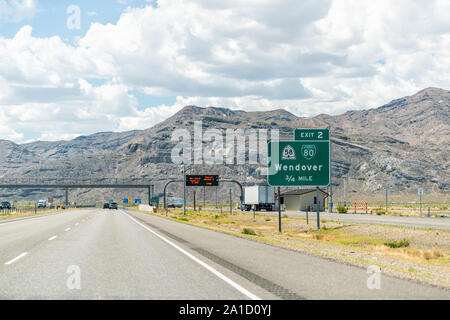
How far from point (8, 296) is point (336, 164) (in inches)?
7264

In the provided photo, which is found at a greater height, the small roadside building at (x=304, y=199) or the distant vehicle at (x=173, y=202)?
the small roadside building at (x=304, y=199)

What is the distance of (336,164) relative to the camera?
18675 centimetres

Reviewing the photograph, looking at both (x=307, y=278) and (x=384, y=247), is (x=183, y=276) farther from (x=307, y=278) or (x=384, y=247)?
(x=384, y=247)

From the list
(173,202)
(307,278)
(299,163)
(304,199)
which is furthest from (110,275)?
(173,202)

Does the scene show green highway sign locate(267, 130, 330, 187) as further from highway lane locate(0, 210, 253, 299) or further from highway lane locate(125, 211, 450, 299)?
highway lane locate(0, 210, 253, 299)

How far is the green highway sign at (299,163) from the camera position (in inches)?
1099

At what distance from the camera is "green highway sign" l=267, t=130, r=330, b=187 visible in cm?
2792

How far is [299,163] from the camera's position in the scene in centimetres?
2823

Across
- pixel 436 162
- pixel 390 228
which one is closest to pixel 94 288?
pixel 390 228

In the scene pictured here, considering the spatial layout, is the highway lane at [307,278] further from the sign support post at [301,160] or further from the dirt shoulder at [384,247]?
the sign support post at [301,160]

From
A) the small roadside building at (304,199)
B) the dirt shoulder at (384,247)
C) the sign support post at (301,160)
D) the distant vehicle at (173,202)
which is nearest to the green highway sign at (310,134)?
the sign support post at (301,160)

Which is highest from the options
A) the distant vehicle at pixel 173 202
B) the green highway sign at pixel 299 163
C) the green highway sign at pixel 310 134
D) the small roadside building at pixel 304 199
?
the green highway sign at pixel 310 134

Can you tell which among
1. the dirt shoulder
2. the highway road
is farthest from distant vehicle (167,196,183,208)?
the highway road
